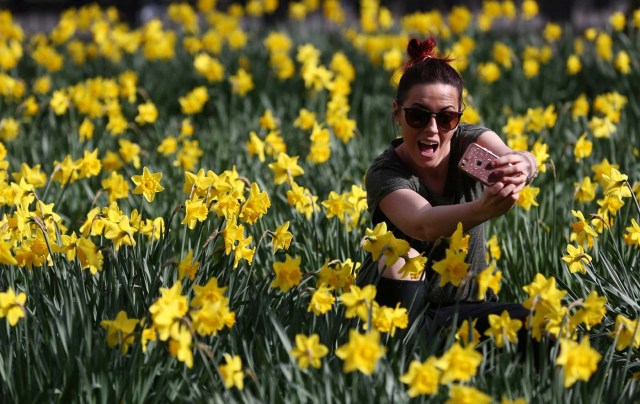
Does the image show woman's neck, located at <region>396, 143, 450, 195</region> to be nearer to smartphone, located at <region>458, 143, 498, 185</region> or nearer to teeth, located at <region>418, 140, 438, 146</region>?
teeth, located at <region>418, 140, 438, 146</region>

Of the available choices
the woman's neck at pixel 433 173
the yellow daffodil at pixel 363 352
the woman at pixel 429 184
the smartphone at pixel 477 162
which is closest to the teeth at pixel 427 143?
the woman at pixel 429 184

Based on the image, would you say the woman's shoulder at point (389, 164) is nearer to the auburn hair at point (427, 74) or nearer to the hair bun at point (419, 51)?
the auburn hair at point (427, 74)

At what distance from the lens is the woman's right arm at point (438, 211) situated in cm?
261

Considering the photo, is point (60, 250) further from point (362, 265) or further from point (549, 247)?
point (549, 247)

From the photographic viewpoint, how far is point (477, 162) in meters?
2.68

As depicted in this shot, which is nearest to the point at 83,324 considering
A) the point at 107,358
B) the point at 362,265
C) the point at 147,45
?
the point at 107,358

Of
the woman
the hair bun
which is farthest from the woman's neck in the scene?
the hair bun

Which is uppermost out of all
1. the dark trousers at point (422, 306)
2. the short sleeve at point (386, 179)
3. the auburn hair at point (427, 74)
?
the auburn hair at point (427, 74)

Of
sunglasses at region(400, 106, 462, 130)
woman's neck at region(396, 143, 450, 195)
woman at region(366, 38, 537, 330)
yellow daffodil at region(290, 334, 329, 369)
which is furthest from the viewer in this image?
woman's neck at region(396, 143, 450, 195)

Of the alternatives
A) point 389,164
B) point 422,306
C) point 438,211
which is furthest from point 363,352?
point 389,164

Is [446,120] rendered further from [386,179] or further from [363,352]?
A: [363,352]

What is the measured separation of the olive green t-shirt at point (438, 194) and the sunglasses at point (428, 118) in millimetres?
137

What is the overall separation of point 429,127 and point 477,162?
30cm

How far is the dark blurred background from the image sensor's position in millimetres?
12133
